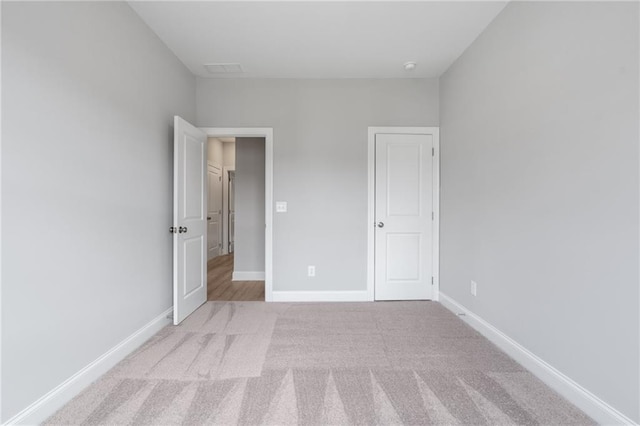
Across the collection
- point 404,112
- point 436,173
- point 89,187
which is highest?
point 404,112

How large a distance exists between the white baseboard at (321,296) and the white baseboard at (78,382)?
1.29 metres

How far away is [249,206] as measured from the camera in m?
4.39

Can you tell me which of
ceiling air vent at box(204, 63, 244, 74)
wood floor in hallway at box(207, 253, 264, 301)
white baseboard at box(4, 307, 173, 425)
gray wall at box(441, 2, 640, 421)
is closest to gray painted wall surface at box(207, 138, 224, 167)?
wood floor in hallway at box(207, 253, 264, 301)

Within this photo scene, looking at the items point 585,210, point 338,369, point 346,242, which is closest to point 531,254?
point 585,210

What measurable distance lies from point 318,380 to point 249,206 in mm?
3086

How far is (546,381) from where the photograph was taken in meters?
1.70

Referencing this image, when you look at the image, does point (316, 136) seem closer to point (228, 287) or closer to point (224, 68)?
point (224, 68)

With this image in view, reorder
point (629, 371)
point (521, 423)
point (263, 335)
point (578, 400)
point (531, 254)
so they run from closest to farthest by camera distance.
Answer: point (629, 371) < point (521, 423) < point (578, 400) < point (531, 254) < point (263, 335)

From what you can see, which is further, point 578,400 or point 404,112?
point 404,112

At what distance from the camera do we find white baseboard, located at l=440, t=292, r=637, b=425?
4.43ft

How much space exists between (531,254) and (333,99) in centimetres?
241

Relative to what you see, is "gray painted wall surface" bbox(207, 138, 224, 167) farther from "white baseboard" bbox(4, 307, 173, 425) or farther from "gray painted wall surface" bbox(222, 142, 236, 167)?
"white baseboard" bbox(4, 307, 173, 425)

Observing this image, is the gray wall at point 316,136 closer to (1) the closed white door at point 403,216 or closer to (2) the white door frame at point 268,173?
(2) the white door frame at point 268,173

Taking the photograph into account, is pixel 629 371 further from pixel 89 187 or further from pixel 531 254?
pixel 89 187
